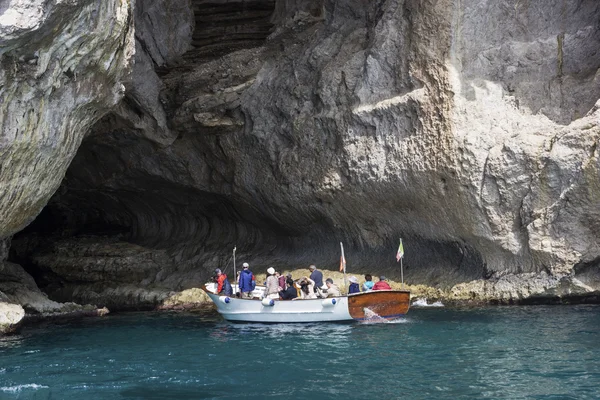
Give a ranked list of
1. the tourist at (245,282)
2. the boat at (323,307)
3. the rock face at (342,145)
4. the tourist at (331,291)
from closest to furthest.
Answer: the boat at (323,307) < the tourist at (331,291) < the rock face at (342,145) < the tourist at (245,282)

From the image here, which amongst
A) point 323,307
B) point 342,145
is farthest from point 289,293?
point 342,145

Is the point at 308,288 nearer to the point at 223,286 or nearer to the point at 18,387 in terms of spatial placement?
the point at 223,286

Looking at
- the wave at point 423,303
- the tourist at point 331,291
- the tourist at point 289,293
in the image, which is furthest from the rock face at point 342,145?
the tourist at point 289,293

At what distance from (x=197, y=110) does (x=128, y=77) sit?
602 centimetres

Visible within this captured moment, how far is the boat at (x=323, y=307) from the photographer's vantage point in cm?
1991

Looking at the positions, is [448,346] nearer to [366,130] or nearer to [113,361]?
[113,361]

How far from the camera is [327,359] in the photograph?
48.6ft

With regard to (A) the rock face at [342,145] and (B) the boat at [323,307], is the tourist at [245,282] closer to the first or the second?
(B) the boat at [323,307]

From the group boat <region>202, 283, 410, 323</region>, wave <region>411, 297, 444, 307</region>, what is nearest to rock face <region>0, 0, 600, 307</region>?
wave <region>411, 297, 444, 307</region>

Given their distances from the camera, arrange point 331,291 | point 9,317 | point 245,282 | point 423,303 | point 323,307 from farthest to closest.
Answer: point 423,303, point 245,282, point 331,291, point 323,307, point 9,317

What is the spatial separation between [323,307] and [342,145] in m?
6.65

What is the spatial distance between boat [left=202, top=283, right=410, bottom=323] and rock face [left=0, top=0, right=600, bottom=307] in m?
3.85

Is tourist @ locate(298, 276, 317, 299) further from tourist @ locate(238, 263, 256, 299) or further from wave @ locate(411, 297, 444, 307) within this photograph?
wave @ locate(411, 297, 444, 307)

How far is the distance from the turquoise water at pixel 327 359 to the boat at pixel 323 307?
541mm
